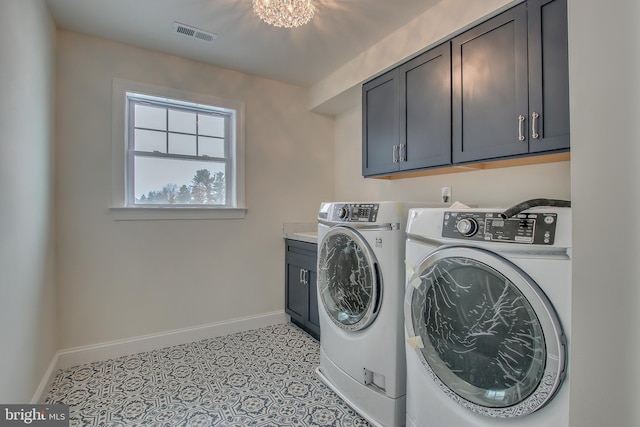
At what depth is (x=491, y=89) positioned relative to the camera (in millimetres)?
1733

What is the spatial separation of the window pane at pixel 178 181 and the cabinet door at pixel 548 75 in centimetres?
243

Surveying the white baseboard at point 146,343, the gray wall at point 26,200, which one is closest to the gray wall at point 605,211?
the gray wall at point 26,200

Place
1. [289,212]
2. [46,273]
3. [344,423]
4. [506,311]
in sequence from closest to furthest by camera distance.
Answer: [506,311] → [344,423] → [46,273] → [289,212]

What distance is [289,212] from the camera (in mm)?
3211

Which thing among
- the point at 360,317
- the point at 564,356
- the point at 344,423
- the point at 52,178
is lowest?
the point at 344,423

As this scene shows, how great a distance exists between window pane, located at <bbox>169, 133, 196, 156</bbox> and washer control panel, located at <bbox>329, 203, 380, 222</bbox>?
1.60m

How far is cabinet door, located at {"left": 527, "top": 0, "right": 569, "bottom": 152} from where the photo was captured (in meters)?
1.45

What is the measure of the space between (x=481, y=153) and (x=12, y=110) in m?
2.41

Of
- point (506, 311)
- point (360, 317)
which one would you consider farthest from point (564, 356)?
point (360, 317)

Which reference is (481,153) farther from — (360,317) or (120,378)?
(120,378)

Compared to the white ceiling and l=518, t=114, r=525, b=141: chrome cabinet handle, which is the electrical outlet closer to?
l=518, t=114, r=525, b=141: chrome cabinet handle

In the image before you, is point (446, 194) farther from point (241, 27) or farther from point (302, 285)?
point (241, 27)

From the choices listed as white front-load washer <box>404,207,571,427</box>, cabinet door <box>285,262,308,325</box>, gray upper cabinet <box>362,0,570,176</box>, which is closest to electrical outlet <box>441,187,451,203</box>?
gray upper cabinet <box>362,0,570,176</box>

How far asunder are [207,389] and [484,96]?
2.43m
